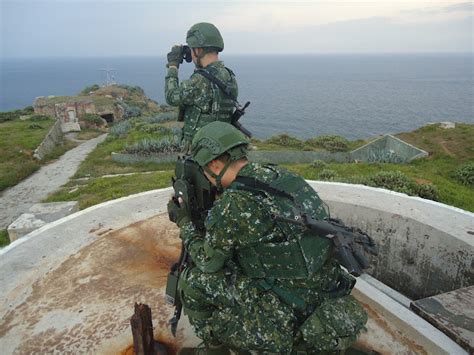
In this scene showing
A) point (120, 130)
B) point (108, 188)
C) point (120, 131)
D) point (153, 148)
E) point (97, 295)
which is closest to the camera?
point (97, 295)

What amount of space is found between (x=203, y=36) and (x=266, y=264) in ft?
10.3

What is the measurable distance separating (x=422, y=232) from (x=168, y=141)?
1333 centimetres

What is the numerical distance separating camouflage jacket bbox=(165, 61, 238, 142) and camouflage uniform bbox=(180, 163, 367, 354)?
2.32 metres

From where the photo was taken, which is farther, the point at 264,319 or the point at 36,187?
the point at 36,187

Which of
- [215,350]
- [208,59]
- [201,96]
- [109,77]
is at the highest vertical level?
[208,59]

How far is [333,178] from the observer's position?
11.1m

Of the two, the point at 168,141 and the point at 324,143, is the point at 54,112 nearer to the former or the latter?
the point at 168,141

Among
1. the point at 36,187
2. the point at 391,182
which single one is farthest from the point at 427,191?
the point at 36,187

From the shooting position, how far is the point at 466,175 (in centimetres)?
1352

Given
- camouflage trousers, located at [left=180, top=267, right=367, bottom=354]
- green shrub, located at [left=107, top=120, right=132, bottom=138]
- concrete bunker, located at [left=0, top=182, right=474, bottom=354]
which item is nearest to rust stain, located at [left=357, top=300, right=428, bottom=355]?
concrete bunker, located at [left=0, top=182, right=474, bottom=354]

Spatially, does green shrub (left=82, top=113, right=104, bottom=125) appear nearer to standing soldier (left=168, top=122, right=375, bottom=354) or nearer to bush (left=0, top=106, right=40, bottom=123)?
bush (left=0, top=106, right=40, bottom=123)

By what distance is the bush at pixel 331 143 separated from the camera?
22.7 m

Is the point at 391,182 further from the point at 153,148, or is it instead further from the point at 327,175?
the point at 153,148

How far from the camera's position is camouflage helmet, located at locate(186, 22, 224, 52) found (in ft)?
16.5
